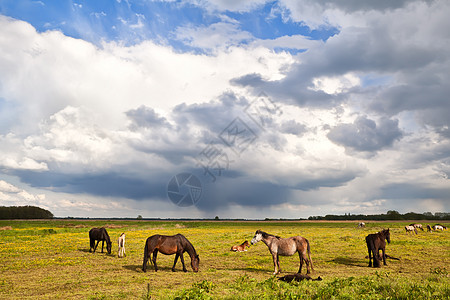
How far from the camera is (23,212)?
146750mm

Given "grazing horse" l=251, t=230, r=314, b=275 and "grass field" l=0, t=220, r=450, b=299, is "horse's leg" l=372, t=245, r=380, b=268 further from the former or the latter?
"grazing horse" l=251, t=230, r=314, b=275

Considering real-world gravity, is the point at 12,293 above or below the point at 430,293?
below

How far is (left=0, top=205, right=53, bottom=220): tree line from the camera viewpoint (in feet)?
462

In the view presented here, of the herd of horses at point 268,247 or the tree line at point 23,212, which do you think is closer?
the herd of horses at point 268,247

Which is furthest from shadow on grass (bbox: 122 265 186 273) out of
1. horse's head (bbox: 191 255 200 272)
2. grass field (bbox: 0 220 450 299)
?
horse's head (bbox: 191 255 200 272)

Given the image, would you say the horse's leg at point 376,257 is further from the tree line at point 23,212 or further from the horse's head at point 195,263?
the tree line at point 23,212

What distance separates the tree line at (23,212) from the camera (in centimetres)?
14088

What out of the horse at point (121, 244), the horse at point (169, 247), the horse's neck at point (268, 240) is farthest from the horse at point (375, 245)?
the horse at point (121, 244)

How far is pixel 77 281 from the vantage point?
15.5 metres

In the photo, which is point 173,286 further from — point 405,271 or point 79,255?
point 79,255

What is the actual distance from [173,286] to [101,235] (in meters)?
15.5

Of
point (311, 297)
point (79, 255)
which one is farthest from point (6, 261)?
point (311, 297)

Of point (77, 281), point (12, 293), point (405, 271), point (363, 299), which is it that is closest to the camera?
point (363, 299)

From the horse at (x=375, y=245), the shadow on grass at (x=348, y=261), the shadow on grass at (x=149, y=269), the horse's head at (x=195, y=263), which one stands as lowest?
the shadow on grass at (x=149, y=269)
